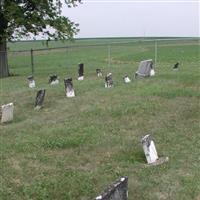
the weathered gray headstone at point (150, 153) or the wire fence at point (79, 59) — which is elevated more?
the weathered gray headstone at point (150, 153)

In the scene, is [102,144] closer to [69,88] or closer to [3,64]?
[69,88]

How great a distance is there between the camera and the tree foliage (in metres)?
22.2

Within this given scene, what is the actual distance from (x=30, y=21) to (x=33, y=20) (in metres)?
0.18

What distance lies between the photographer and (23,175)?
6.53 m

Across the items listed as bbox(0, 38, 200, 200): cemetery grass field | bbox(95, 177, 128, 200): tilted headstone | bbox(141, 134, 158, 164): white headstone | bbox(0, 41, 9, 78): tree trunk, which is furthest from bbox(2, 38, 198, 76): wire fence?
bbox(95, 177, 128, 200): tilted headstone

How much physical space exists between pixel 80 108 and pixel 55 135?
254cm

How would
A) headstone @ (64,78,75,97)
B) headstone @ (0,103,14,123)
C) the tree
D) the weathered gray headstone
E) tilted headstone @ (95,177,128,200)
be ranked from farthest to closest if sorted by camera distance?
the tree → headstone @ (64,78,75,97) → headstone @ (0,103,14,123) → the weathered gray headstone → tilted headstone @ (95,177,128,200)

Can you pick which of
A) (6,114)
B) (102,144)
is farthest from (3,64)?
(102,144)

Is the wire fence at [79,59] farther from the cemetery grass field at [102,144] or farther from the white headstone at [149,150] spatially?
the white headstone at [149,150]

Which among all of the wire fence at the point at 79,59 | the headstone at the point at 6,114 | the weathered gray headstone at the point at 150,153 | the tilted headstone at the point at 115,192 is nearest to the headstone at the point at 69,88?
the headstone at the point at 6,114

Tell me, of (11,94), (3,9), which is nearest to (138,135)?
(11,94)

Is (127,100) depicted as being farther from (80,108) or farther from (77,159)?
(77,159)

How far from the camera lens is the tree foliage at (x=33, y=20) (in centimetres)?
2225

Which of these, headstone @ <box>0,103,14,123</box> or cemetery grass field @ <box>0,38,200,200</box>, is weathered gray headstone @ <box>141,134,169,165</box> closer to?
cemetery grass field @ <box>0,38,200,200</box>
